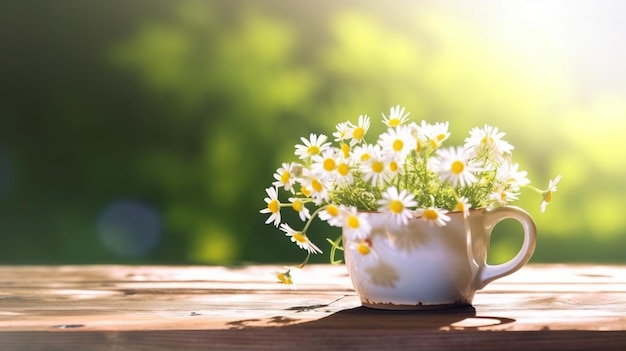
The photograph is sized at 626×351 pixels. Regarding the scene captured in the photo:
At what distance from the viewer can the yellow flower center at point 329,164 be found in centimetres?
98

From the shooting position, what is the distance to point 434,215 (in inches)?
36.5

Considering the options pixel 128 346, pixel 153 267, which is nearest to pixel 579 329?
pixel 128 346

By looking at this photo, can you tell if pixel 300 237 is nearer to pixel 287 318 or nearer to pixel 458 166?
pixel 287 318

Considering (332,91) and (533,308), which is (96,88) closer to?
(332,91)

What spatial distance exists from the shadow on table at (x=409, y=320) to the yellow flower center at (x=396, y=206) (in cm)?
14

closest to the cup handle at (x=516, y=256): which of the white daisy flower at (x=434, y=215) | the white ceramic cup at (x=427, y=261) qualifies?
the white ceramic cup at (x=427, y=261)

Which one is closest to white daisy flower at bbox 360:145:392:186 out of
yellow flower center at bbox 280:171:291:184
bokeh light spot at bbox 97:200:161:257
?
yellow flower center at bbox 280:171:291:184

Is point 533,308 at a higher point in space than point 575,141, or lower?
lower

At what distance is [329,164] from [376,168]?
0.07m

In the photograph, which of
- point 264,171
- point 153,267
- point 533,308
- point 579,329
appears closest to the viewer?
point 579,329

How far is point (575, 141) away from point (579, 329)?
2.12 meters

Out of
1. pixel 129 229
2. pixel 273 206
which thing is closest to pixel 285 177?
pixel 273 206

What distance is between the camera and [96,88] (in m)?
2.86

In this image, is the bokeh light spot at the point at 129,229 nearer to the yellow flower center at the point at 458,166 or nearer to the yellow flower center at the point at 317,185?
the yellow flower center at the point at 317,185
